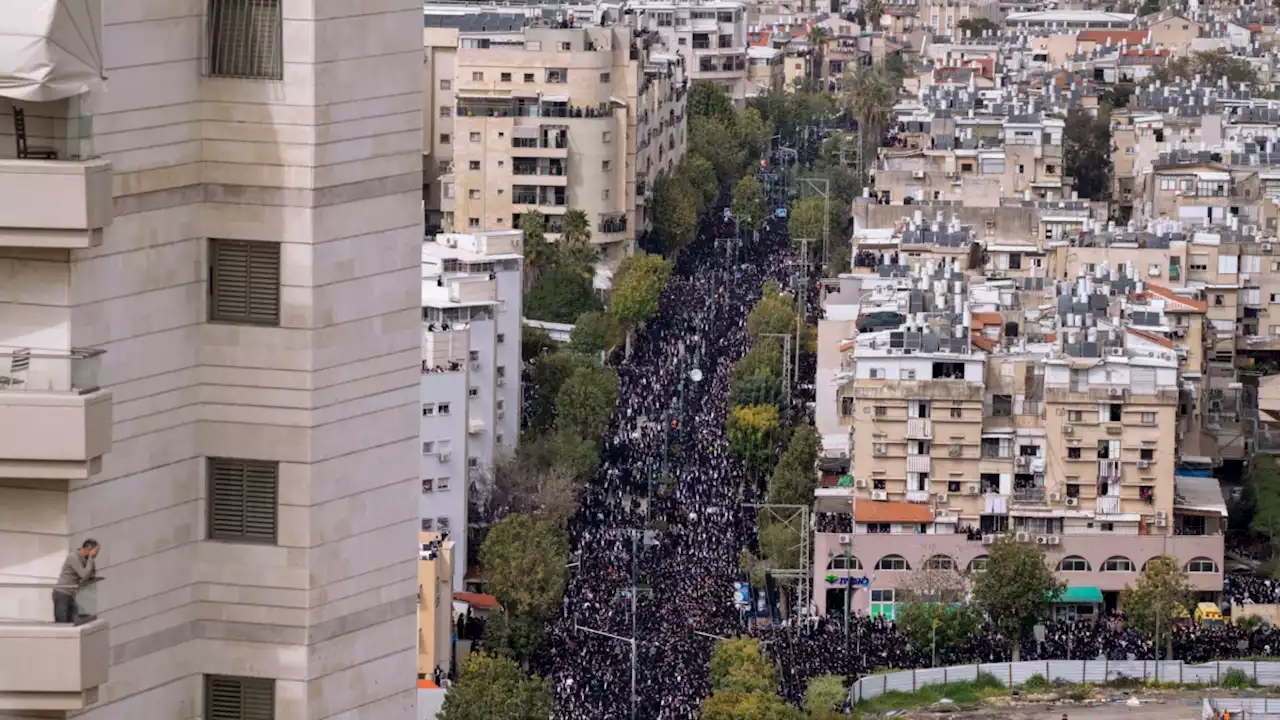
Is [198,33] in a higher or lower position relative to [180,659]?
higher

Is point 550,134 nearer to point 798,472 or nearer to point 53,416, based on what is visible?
point 798,472

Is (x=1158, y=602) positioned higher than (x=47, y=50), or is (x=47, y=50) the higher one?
(x=47, y=50)

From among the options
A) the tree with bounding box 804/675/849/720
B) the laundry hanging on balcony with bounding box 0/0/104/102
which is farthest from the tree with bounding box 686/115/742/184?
the laundry hanging on balcony with bounding box 0/0/104/102

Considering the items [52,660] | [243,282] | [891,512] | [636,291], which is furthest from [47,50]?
[636,291]

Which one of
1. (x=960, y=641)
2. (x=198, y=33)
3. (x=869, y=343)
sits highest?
(x=198, y=33)

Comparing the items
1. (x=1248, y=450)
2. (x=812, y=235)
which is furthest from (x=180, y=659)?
(x=812, y=235)

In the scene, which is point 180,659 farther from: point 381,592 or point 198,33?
point 198,33
